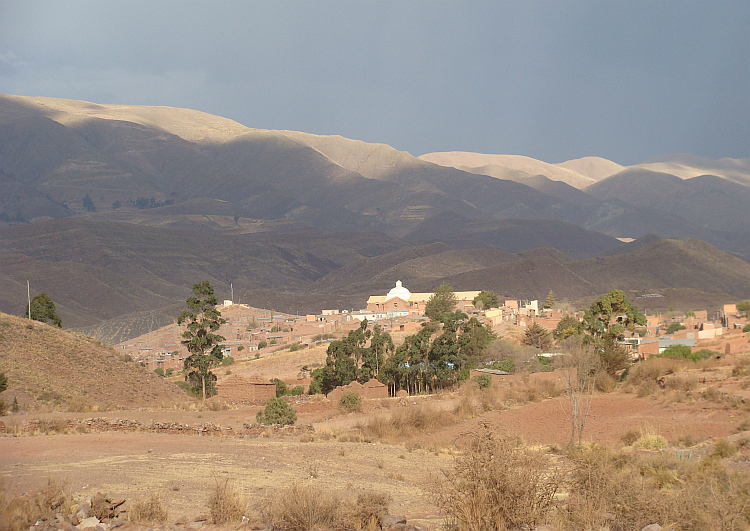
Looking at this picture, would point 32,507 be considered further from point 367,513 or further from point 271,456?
point 271,456

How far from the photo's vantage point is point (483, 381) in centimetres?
3062

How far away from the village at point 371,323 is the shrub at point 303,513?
19.5 m

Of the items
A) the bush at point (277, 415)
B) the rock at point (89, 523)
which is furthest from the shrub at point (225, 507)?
the bush at point (277, 415)

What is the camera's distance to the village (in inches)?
1407

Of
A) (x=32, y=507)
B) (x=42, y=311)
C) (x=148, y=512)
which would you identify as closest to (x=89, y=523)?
(x=148, y=512)

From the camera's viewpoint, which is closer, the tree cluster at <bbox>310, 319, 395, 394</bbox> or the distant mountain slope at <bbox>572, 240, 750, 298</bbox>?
the tree cluster at <bbox>310, 319, 395, 394</bbox>

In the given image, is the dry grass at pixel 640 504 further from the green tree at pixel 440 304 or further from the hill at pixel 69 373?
the green tree at pixel 440 304

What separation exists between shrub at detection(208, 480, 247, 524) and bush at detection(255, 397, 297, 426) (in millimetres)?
11605

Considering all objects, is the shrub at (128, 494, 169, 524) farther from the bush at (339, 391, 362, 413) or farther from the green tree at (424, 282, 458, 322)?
the green tree at (424, 282, 458, 322)

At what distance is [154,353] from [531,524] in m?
56.8

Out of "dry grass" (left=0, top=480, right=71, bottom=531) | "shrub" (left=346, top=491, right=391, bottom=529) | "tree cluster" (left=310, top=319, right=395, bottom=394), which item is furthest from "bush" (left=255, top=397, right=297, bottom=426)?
"shrub" (left=346, top=491, right=391, bottom=529)

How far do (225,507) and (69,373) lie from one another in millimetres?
19918

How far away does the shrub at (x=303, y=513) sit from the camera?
27.9 feet

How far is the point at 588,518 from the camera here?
27.9 feet
